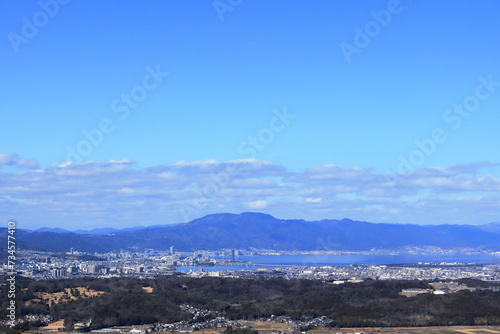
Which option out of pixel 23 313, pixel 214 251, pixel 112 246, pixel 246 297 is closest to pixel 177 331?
pixel 23 313

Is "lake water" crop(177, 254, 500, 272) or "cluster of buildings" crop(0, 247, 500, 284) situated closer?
"cluster of buildings" crop(0, 247, 500, 284)

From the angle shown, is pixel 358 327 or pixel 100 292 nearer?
pixel 358 327

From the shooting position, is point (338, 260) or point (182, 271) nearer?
point (182, 271)

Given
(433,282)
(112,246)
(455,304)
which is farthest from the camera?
(112,246)

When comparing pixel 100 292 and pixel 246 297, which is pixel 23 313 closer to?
pixel 100 292

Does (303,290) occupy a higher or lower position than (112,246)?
lower

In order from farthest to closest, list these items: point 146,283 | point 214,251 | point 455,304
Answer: point 214,251, point 146,283, point 455,304

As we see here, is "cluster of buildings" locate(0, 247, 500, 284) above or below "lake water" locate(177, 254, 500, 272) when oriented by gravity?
below

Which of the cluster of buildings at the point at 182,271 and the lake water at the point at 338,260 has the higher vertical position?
the lake water at the point at 338,260

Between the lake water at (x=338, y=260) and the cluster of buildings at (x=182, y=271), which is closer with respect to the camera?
the cluster of buildings at (x=182, y=271)

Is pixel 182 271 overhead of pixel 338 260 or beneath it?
beneath

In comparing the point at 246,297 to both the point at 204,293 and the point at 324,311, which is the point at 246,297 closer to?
the point at 204,293
